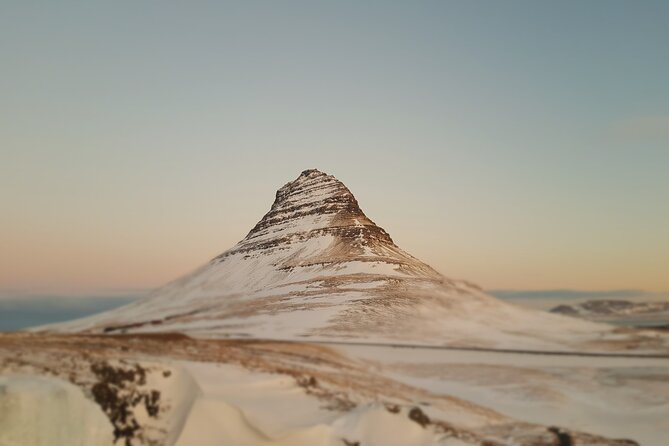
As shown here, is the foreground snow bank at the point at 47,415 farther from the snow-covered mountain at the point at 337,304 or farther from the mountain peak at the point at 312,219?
the mountain peak at the point at 312,219

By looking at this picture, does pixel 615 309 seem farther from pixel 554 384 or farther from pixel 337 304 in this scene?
pixel 337 304

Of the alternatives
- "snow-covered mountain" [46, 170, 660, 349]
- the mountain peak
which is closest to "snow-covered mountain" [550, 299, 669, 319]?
"snow-covered mountain" [46, 170, 660, 349]

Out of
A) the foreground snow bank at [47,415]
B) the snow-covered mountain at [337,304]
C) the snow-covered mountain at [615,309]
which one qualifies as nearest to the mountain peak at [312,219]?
the snow-covered mountain at [337,304]

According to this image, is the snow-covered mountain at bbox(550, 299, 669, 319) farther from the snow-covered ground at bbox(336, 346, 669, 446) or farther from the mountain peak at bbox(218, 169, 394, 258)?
the mountain peak at bbox(218, 169, 394, 258)

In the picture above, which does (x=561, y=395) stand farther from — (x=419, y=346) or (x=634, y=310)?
(x=634, y=310)

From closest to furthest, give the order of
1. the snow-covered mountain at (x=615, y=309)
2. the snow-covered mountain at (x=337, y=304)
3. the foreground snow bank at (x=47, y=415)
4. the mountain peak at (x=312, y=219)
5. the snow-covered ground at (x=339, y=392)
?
1. the foreground snow bank at (x=47, y=415)
2. the snow-covered ground at (x=339, y=392)
3. the snow-covered mountain at (x=337, y=304)
4. the snow-covered mountain at (x=615, y=309)
5. the mountain peak at (x=312, y=219)

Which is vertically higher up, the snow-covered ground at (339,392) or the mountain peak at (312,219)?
the mountain peak at (312,219)
